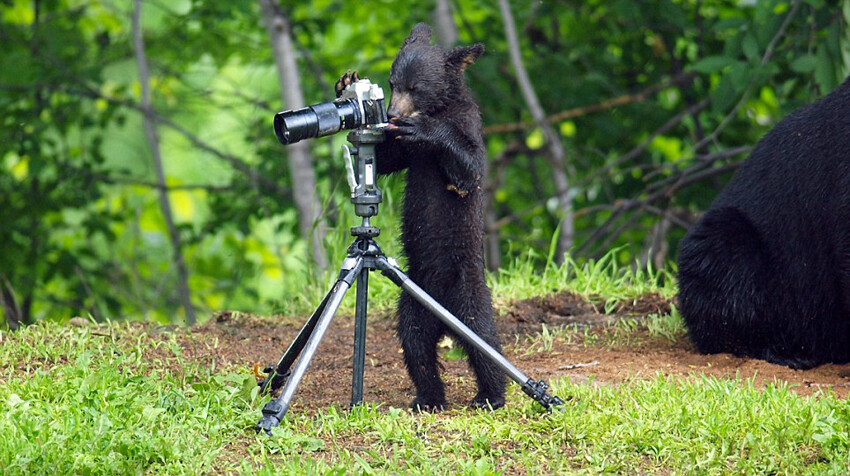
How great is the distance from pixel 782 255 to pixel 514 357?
1361 millimetres

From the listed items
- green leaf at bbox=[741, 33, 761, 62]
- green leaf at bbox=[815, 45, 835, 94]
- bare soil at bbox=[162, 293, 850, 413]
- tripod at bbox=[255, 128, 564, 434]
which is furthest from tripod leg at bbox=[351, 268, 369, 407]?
green leaf at bbox=[741, 33, 761, 62]

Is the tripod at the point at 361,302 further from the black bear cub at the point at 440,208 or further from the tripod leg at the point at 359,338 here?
the black bear cub at the point at 440,208

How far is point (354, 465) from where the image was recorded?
338 cm

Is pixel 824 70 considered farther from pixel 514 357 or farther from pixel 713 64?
pixel 514 357

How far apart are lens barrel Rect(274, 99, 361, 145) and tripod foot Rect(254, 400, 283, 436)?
942 mm

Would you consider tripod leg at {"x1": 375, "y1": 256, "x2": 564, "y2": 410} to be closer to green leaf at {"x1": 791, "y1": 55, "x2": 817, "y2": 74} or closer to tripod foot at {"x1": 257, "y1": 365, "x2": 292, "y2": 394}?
tripod foot at {"x1": 257, "y1": 365, "x2": 292, "y2": 394}

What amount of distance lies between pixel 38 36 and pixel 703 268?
681 cm

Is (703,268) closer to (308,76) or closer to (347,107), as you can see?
(347,107)

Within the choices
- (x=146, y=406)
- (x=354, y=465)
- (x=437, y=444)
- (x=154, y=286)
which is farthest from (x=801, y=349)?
(x=154, y=286)

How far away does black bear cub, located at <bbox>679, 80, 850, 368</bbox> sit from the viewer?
471 cm

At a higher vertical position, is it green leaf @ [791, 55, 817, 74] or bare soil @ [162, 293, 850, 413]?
green leaf @ [791, 55, 817, 74]

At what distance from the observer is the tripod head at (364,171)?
12.3ft

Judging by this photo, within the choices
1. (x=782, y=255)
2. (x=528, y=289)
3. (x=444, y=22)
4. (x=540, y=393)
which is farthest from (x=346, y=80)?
(x=444, y=22)

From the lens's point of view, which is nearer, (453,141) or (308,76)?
(453,141)
